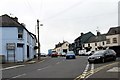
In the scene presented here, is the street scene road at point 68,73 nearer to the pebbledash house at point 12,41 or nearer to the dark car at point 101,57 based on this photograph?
the dark car at point 101,57

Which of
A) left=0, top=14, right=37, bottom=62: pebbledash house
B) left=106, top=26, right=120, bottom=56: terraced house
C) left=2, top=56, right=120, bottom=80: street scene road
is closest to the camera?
left=2, top=56, right=120, bottom=80: street scene road

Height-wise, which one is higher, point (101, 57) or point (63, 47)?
point (63, 47)

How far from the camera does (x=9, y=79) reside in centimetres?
2083

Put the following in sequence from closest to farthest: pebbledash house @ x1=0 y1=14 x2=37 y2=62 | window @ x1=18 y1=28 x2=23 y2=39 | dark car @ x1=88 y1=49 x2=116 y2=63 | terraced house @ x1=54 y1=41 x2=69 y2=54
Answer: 1. dark car @ x1=88 y1=49 x2=116 y2=63
2. pebbledash house @ x1=0 y1=14 x2=37 y2=62
3. window @ x1=18 y1=28 x2=23 y2=39
4. terraced house @ x1=54 y1=41 x2=69 y2=54

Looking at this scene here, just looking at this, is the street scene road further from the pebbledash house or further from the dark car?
the pebbledash house

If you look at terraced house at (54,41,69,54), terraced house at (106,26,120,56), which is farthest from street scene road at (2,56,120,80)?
terraced house at (54,41,69,54)

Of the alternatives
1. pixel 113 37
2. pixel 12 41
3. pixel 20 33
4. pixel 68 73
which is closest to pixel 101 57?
pixel 68 73

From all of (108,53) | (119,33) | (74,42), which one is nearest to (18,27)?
(108,53)

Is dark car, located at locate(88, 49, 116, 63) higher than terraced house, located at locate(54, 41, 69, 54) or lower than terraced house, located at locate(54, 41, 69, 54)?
lower

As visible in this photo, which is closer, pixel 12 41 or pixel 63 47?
pixel 12 41

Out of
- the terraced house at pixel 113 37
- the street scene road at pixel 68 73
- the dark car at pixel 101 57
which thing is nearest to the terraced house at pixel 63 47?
the terraced house at pixel 113 37

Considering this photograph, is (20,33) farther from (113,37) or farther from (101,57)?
Answer: (113,37)

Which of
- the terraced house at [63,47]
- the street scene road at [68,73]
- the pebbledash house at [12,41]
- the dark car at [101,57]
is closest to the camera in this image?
the street scene road at [68,73]

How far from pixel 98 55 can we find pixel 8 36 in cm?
2127
